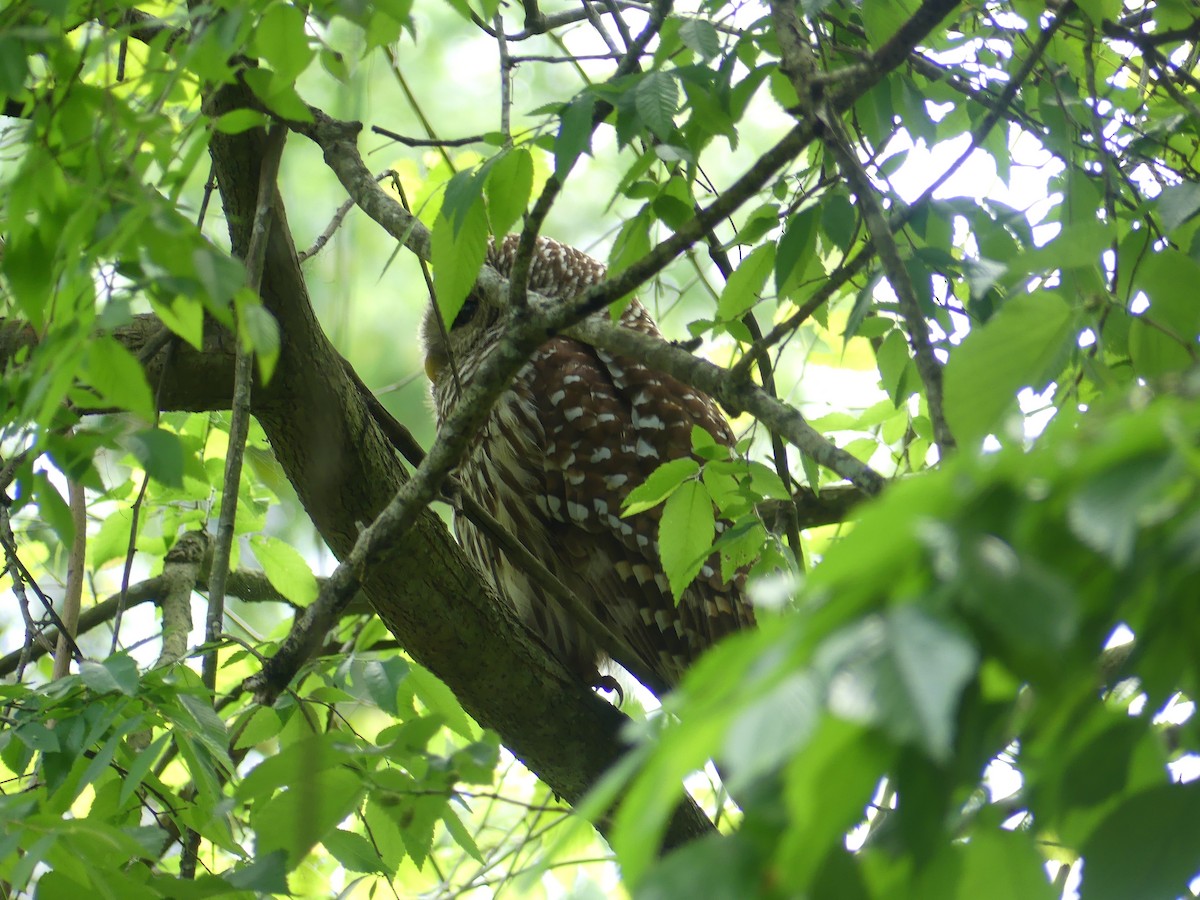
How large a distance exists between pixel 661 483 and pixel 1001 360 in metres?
0.84

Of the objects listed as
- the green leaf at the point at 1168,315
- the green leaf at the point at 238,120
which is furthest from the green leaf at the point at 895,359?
the green leaf at the point at 238,120

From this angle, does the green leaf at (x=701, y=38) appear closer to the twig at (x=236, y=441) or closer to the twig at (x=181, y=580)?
the twig at (x=236, y=441)

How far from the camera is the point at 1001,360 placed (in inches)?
37.1

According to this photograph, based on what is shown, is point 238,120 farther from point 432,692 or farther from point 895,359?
point 895,359

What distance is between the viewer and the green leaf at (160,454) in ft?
3.47

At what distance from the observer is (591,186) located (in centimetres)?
654

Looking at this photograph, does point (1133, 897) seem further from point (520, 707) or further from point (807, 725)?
point (520, 707)

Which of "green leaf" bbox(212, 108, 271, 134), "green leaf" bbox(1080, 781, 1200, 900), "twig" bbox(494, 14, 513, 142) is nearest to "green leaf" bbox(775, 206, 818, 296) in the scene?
"twig" bbox(494, 14, 513, 142)

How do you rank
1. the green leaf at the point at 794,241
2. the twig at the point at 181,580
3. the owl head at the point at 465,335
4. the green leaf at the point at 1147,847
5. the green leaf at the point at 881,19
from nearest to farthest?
the green leaf at the point at 1147,847 → the green leaf at the point at 794,241 → the green leaf at the point at 881,19 → the twig at the point at 181,580 → the owl head at the point at 465,335

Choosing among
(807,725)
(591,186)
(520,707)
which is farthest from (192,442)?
(591,186)

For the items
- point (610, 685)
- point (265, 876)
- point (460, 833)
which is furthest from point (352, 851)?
point (610, 685)

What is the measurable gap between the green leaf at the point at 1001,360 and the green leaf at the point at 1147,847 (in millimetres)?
281

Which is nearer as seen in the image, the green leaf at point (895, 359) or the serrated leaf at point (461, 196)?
the serrated leaf at point (461, 196)

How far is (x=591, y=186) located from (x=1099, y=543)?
6221mm
